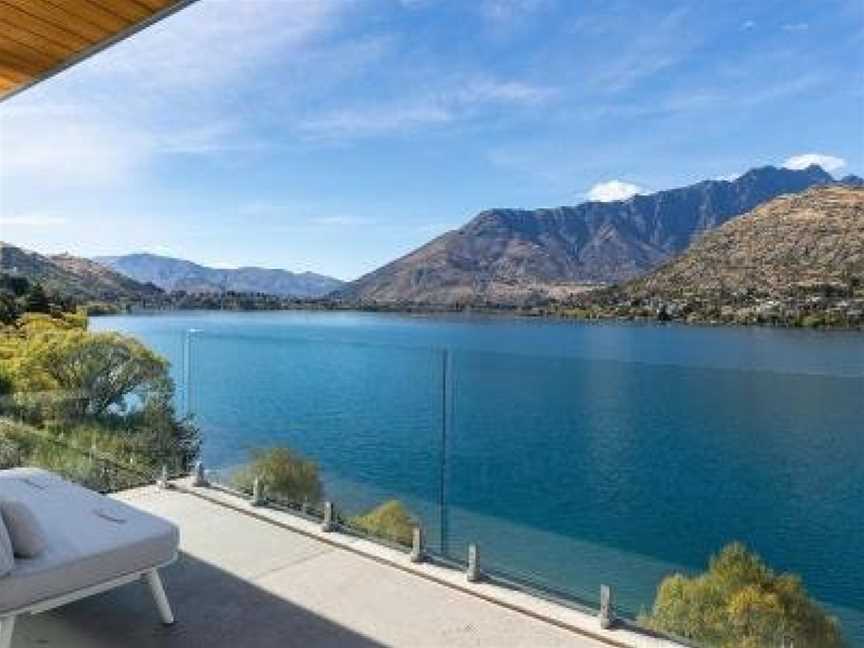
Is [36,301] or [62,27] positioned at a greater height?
[62,27]

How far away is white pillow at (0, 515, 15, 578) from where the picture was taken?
2227mm

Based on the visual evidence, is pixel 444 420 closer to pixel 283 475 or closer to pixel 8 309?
pixel 283 475

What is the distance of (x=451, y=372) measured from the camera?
4.16 meters

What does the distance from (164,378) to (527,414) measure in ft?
8.64

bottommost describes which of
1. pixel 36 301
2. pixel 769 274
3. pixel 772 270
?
pixel 36 301

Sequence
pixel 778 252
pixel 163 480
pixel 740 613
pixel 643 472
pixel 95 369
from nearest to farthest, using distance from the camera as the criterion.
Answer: pixel 740 613 < pixel 163 480 < pixel 643 472 < pixel 95 369 < pixel 778 252

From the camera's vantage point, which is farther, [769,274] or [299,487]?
[769,274]

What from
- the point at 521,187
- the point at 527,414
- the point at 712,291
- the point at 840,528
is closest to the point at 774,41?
the point at 527,414

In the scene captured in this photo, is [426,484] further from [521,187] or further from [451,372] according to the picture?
[521,187]

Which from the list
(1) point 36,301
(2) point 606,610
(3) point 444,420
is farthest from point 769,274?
(2) point 606,610

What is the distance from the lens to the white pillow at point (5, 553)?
223cm

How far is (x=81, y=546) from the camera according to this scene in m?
2.46

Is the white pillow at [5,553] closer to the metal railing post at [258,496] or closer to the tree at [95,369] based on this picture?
the metal railing post at [258,496]

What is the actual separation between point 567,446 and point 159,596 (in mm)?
3900
